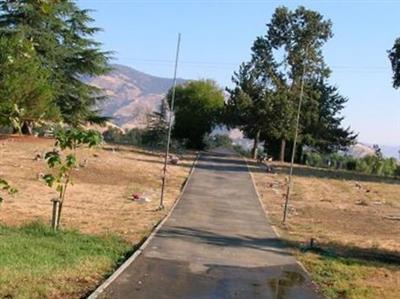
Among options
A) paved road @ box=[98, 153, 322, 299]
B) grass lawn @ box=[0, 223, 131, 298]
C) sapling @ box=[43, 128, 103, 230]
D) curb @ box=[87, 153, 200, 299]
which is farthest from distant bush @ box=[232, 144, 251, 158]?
sapling @ box=[43, 128, 103, 230]

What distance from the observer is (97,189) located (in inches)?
972

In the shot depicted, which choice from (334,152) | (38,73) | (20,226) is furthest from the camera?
(334,152)

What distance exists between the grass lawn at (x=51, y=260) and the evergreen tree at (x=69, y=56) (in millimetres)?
31295

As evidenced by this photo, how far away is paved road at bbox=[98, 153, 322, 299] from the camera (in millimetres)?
10305

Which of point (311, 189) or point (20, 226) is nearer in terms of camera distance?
point (20, 226)

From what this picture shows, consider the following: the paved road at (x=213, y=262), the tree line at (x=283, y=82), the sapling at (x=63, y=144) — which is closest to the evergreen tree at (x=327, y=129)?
the tree line at (x=283, y=82)

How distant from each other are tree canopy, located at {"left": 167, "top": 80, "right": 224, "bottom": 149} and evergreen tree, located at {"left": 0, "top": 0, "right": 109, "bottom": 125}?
41.5 feet

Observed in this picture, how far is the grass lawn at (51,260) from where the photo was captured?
349 inches

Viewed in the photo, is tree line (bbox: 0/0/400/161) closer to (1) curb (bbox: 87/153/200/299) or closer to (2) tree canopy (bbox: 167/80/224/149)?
(2) tree canopy (bbox: 167/80/224/149)

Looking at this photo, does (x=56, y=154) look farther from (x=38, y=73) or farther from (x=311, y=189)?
(x=38, y=73)

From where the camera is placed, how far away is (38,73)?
3806cm

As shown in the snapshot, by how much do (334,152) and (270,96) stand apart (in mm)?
19885

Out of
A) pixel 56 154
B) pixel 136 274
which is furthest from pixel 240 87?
pixel 56 154

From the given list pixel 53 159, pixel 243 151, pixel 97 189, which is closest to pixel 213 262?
pixel 53 159
